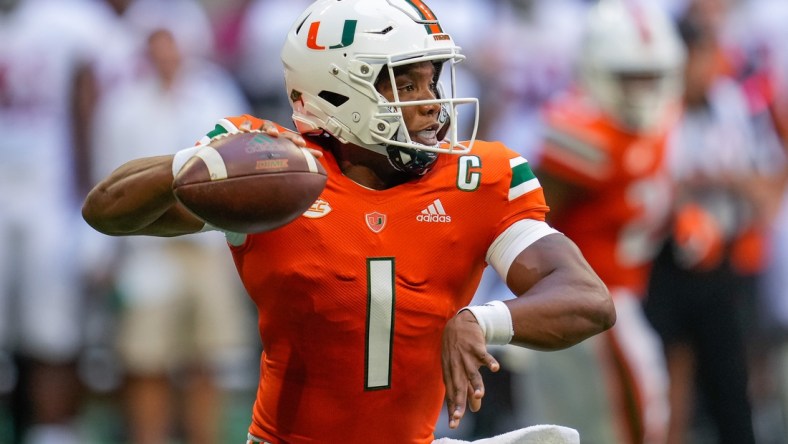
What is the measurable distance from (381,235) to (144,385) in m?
3.46

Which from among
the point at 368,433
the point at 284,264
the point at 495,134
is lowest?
the point at 495,134

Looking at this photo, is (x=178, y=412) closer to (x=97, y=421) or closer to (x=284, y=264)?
(x=97, y=421)

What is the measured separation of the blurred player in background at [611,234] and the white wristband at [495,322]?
8.44 ft

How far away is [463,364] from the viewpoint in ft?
9.14

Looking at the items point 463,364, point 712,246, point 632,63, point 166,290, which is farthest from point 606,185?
point 463,364

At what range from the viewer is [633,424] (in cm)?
543

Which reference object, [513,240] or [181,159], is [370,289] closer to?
[513,240]

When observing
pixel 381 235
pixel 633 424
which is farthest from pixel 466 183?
pixel 633 424

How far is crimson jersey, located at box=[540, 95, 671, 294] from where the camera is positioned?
5504 millimetres

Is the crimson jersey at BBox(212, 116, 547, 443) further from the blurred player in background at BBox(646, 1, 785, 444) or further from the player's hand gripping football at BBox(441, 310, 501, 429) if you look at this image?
the blurred player in background at BBox(646, 1, 785, 444)

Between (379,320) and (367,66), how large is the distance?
1.77 ft

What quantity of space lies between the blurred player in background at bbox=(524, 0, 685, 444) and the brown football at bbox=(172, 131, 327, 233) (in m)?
2.67

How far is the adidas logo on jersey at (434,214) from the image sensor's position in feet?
10.3

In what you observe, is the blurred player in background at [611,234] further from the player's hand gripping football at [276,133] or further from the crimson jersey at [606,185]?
the player's hand gripping football at [276,133]
